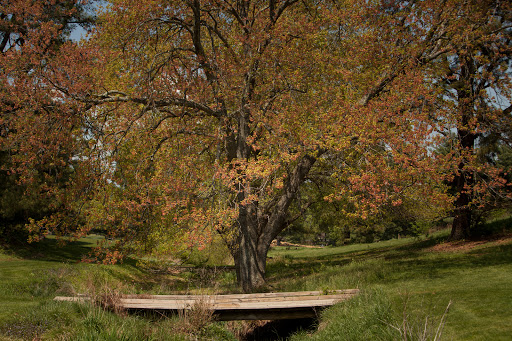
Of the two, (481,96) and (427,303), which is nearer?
(427,303)

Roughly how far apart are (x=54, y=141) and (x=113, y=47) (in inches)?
138

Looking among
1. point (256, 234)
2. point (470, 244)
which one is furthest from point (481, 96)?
point (256, 234)

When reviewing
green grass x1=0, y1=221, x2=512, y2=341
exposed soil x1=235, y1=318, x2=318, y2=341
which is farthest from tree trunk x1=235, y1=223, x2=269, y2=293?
exposed soil x1=235, y1=318, x2=318, y2=341

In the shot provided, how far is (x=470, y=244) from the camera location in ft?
50.0

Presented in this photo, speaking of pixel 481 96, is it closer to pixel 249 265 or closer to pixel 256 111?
pixel 256 111

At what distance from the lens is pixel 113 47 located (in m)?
11.4

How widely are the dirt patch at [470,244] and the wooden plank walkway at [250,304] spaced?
8719 millimetres

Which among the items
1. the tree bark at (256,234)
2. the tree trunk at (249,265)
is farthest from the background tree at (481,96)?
the tree trunk at (249,265)

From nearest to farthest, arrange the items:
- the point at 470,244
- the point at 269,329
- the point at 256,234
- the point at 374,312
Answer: the point at 374,312, the point at 269,329, the point at 256,234, the point at 470,244

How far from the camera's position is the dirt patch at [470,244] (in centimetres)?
1409

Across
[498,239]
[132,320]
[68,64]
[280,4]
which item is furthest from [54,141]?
[498,239]

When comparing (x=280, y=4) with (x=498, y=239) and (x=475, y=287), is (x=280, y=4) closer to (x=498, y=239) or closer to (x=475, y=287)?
(x=475, y=287)

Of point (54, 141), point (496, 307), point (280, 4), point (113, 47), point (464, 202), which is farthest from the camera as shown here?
point (464, 202)

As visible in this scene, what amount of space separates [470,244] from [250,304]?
11652 millimetres
